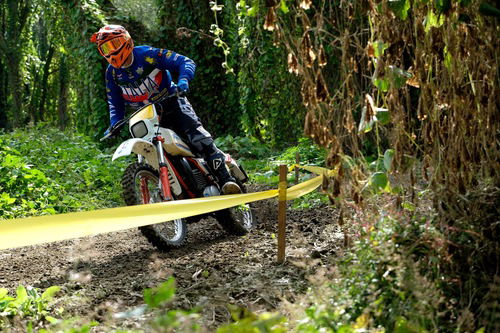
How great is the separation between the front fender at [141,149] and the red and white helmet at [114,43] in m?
0.80

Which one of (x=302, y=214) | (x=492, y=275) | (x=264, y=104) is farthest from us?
(x=264, y=104)

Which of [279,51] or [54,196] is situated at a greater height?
[279,51]

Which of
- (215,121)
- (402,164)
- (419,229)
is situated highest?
(402,164)

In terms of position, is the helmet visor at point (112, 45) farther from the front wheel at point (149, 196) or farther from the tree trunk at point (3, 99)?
the tree trunk at point (3, 99)

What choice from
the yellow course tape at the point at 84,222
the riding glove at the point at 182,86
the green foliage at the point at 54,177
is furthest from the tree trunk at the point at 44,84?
the yellow course tape at the point at 84,222

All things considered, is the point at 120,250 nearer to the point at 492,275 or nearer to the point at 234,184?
the point at 234,184

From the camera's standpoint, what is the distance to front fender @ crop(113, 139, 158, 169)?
239 inches

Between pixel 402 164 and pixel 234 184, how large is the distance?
320 centimetres

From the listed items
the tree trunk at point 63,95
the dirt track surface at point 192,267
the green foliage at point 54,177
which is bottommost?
the tree trunk at point 63,95

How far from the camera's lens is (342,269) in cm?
363

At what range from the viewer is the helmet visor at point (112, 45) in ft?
21.4

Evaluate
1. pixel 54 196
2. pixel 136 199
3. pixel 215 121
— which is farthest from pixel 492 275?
pixel 215 121

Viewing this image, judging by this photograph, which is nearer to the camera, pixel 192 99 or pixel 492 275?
pixel 492 275

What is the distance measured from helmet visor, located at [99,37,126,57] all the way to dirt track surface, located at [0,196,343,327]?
1.68 meters
